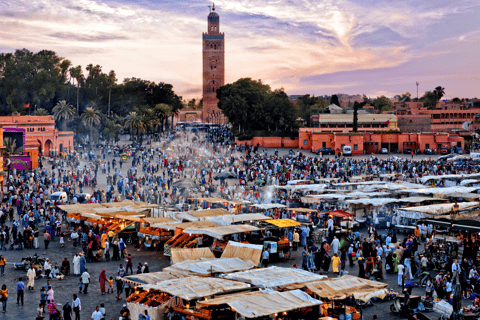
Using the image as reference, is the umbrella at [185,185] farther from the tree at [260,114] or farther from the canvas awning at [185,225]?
the tree at [260,114]

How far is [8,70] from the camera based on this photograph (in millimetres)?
76562

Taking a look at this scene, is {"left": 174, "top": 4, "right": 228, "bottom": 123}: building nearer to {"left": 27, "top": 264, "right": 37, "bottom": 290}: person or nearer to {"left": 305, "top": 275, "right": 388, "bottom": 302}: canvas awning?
{"left": 27, "top": 264, "right": 37, "bottom": 290}: person

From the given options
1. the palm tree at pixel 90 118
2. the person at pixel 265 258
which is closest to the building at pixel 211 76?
the palm tree at pixel 90 118

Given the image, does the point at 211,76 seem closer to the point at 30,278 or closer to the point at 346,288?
the point at 30,278

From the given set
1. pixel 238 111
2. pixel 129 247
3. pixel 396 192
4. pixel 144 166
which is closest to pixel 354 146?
pixel 238 111

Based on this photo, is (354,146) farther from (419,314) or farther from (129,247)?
(419,314)

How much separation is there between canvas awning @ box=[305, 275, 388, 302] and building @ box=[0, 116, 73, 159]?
143ft

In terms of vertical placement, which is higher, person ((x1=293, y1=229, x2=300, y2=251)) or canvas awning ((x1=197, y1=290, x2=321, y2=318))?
canvas awning ((x1=197, y1=290, x2=321, y2=318))

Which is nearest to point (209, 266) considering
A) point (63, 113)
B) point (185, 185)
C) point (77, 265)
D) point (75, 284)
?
point (75, 284)

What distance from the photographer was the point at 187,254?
53.0ft

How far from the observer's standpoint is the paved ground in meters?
14.4

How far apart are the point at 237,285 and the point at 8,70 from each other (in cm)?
7323

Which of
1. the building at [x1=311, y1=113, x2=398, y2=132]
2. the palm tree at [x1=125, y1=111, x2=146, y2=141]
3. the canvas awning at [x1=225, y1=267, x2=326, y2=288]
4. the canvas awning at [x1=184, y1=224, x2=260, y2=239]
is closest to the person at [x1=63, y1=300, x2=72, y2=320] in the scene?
the canvas awning at [x1=225, y1=267, x2=326, y2=288]

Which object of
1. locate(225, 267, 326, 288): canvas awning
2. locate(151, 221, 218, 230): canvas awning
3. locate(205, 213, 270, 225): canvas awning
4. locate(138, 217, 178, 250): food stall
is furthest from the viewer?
locate(138, 217, 178, 250): food stall
